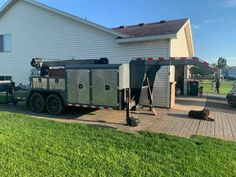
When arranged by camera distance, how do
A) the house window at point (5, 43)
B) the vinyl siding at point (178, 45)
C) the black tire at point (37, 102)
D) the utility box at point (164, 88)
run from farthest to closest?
the house window at point (5, 43), the vinyl siding at point (178, 45), the utility box at point (164, 88), the black tire at point (37, 102)

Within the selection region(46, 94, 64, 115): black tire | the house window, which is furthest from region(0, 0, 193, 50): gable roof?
region(46, 94, 64, 115): black tire

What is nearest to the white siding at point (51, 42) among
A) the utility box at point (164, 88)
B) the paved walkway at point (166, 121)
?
the utility box at point (164, 88)

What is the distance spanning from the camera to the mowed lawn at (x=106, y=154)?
4.17 meters

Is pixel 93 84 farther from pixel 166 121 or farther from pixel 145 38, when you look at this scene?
pixel 145 38

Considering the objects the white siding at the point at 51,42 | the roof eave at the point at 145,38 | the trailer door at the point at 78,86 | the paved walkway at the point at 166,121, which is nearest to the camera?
the paved walkway at the point at 166,121

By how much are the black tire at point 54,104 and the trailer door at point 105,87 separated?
1.81m

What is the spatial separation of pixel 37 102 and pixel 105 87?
12.6ft

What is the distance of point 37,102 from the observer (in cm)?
978

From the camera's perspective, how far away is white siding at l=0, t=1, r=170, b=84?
11.8 metres

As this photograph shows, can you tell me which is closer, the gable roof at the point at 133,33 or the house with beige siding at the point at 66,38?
the gable roof at the point at 133,33

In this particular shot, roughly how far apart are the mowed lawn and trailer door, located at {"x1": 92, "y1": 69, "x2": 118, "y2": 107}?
52.2 inches

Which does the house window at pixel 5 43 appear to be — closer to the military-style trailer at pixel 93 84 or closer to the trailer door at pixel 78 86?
the military-style trailer at pixel 93 84

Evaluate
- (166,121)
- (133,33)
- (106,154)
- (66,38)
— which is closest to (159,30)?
(133,33)

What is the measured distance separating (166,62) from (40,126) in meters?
4.99
